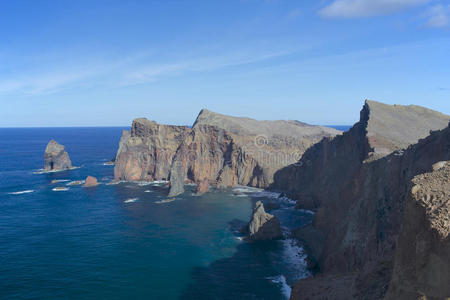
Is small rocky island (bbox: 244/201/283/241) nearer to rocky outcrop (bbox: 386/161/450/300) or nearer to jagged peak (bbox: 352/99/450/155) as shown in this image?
jagged peak (bbox: 352/99/450/155)

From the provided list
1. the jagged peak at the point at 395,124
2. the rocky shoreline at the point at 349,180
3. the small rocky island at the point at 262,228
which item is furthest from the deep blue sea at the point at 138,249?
the jagged peak at the point at 395,124

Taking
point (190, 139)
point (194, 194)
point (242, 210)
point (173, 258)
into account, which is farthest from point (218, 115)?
point (173, 258)

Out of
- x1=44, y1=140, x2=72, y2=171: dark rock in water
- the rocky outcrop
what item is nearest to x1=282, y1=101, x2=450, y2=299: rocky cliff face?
the rocky outcrop

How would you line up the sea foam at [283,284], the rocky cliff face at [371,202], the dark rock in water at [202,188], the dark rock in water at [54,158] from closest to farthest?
the rocky cliff face at [371,202] → the sea foam at [283,284] → the dark rock in water at [202,188] → the dark rock in water at [54,158]

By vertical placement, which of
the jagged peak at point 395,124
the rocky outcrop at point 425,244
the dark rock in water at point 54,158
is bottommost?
the dark rock in water at point 54,158

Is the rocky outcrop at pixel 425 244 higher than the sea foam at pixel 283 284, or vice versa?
the rocky outcrop at pixel 425 244

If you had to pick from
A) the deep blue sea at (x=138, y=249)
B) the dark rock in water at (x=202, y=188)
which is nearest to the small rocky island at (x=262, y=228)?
the deep blue sea at (x=138, y=249)

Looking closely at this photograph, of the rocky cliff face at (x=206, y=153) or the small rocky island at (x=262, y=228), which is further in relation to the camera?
the rocky cliff face at (x=206, y=153)

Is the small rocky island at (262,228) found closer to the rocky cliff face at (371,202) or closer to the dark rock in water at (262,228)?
the dark rock in water at (262,228)

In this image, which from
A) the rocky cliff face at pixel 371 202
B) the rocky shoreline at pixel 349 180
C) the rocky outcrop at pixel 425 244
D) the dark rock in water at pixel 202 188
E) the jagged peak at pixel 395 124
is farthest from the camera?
the dark rock in water at pixel 202 188
